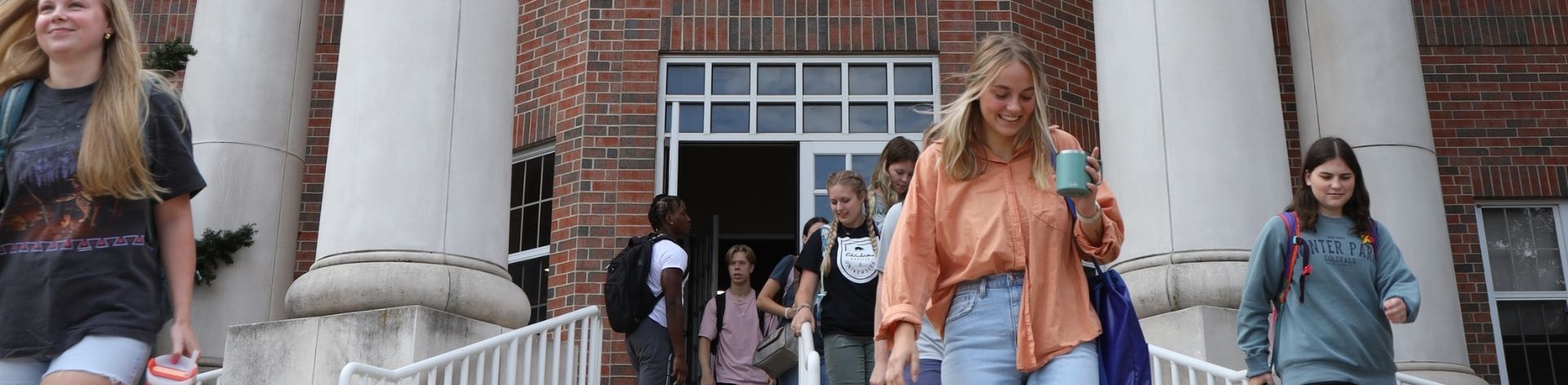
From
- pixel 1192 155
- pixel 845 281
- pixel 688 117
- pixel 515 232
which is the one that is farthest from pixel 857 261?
pixel 515 232

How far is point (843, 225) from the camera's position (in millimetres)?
7430

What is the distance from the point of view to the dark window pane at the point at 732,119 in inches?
443

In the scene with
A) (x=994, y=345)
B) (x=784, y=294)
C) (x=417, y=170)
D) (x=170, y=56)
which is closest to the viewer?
(x=994, y=345)

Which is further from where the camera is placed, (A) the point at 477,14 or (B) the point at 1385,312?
(A) the point at 477,14

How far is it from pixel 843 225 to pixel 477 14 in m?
2.06

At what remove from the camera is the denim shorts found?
338cm

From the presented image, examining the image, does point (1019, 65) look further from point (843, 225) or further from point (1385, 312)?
point (843, 225)

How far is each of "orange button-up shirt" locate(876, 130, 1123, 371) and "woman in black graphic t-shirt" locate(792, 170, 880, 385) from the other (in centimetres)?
281

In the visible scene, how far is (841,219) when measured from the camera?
741cm

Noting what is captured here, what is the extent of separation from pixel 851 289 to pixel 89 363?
4.17 meters

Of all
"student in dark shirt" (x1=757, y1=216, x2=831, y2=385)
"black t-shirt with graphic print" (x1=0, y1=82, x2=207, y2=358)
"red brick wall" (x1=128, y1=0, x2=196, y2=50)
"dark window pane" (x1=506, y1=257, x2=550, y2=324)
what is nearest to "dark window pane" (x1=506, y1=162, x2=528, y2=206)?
"dark window pane" (x1=506, y1=257, x2=550, y2=324)

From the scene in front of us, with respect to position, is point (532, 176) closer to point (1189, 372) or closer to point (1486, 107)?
point (1189, 372)

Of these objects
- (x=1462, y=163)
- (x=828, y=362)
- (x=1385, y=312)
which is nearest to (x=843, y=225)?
(x=828, y=362)

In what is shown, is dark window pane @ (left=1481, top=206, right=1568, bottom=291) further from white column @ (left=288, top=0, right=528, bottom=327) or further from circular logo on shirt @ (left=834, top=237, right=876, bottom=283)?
white column @ (left=288, top=0, right=528, bottom=327)
